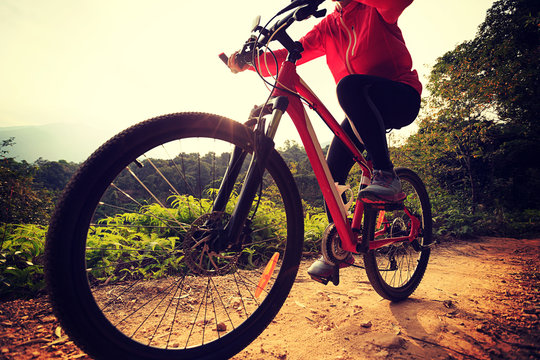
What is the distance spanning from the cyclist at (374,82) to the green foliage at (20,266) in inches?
87.7

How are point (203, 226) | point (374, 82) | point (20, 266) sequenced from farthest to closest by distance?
point (20, 266)
point (374, 82)
point (203, 226)

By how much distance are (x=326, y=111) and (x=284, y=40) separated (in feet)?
1.71

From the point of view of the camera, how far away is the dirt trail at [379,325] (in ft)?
4.23

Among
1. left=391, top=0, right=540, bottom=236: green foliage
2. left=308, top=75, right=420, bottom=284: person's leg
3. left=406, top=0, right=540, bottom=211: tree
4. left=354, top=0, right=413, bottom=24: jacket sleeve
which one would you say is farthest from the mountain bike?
left=406, top=0, right=540, bottom=211: tree

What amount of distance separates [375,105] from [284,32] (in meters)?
0.74

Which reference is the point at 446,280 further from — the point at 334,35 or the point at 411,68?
the point at 334,35

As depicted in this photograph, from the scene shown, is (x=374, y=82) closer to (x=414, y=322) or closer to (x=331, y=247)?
(x=331, y=247)

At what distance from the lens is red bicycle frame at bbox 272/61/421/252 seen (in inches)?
55.5

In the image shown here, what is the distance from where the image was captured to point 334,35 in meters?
1.75

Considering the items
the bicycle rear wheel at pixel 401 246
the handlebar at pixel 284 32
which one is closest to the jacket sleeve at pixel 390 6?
the handlebar at pixel 284 32

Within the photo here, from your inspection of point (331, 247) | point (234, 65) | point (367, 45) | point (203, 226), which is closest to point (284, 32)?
point (234, 65)

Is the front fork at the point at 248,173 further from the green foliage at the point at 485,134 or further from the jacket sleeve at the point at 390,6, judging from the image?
the green foliage at the point at 485,134

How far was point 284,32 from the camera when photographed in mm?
1363

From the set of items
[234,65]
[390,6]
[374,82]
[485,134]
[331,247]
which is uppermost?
[485,134]
